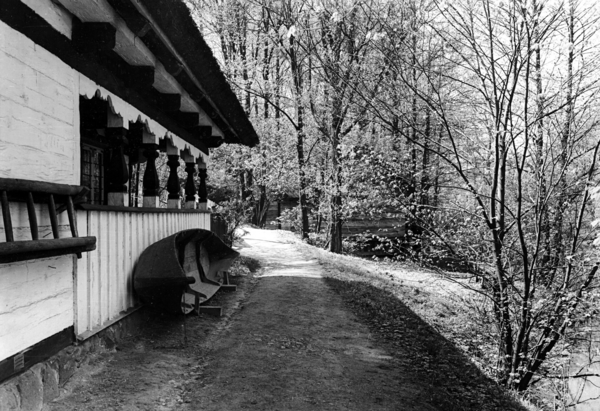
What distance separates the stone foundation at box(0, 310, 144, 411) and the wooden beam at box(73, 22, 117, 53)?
2.24 metres

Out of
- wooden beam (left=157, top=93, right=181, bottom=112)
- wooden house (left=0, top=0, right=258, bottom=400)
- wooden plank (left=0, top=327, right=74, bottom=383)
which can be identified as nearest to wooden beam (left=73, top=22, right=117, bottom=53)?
wooden house (left=0, top=0, right=258, bottom=400)

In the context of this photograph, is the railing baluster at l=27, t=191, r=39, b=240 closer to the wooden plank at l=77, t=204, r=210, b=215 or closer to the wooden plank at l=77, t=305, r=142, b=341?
the wooden plank at l=77, t=204, r=210, b=215

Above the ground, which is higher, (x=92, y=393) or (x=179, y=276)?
(x=179, y=276)

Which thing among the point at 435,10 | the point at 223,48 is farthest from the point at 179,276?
the point at 223,48

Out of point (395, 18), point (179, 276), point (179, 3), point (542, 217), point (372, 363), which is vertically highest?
point (395, 18)

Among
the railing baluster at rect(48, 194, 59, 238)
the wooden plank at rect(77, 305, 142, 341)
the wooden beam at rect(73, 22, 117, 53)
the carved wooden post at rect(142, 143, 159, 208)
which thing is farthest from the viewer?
the carved wooden post at rect(142, 143, 159, 208)

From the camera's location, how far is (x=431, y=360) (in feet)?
16.9

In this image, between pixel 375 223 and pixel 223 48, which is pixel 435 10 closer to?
pixel 375 223

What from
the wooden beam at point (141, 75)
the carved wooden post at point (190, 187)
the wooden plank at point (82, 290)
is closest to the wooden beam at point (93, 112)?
the wooden beam at point (141, 75)

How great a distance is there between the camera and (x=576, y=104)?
190 inches

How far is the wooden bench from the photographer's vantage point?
103 inches

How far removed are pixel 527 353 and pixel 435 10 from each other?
3663 millimetres

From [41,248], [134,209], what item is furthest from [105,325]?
[41,248]

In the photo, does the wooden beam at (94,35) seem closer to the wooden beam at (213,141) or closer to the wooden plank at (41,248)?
the wooden plank at (41,248)
